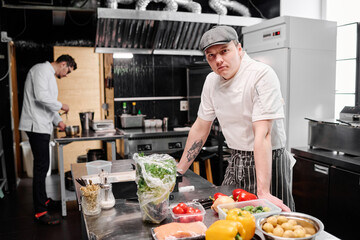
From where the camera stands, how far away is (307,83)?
3.81m

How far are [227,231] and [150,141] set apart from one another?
3490 mm

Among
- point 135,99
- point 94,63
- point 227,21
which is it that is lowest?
point 135,99

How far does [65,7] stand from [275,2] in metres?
3.23

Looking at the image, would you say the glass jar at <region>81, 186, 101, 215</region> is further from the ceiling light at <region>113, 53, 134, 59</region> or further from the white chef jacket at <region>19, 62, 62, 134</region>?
the ceiling light at <region>113, 53, 134, 59</region>

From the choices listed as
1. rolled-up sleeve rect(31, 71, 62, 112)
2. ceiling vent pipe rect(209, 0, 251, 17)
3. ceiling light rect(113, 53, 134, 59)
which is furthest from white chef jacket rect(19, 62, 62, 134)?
ceiling vent pipe rect(209, 0, 251, 17)

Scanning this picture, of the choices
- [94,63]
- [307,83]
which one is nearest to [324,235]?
[307,83]

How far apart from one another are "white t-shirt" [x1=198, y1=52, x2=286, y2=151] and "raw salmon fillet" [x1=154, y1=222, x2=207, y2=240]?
2.51 ft

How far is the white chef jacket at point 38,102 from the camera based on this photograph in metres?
3.90

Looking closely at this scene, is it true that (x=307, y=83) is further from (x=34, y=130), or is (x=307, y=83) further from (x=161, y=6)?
(x=34, y=130)

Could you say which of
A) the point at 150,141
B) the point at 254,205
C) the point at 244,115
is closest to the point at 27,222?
the point at 150,141

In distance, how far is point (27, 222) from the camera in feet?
13.1

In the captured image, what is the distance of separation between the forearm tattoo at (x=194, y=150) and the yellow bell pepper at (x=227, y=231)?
3.26 ft

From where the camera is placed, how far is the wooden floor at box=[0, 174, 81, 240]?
3619mm

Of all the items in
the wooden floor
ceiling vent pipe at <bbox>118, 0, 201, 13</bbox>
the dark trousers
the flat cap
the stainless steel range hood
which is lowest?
the wooden floor
